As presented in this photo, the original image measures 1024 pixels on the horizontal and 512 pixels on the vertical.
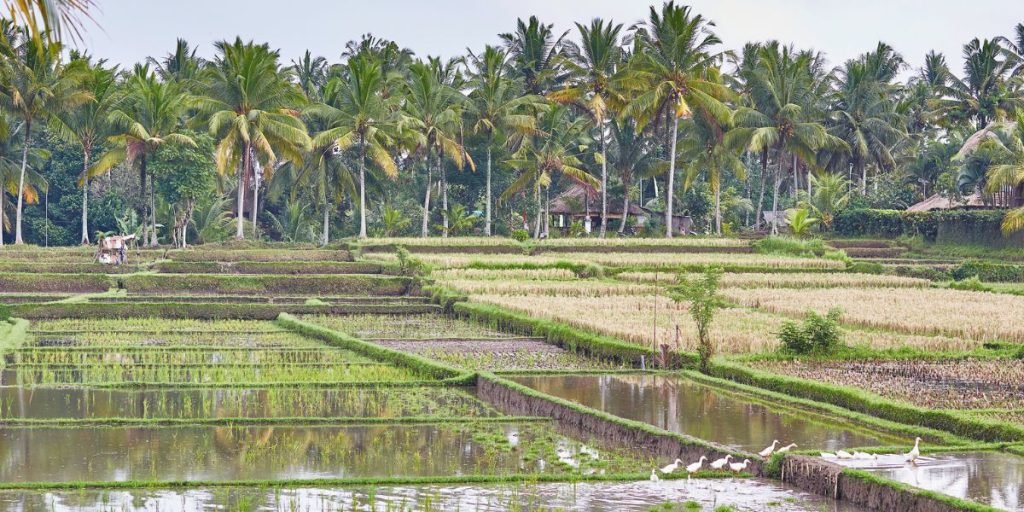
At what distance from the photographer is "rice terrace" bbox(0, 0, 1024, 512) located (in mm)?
10062

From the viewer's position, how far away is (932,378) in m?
15.0

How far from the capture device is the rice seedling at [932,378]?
13281 millimetres

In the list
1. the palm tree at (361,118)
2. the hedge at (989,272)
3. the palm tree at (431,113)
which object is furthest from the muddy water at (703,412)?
the palm tree at (431,113)

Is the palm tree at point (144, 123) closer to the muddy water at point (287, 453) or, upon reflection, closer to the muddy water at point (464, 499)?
the muddy water at point (287, 453)

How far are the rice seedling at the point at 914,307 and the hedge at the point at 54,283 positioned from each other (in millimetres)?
13380

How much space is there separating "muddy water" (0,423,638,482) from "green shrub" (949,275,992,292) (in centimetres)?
1824

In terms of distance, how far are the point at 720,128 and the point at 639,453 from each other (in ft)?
107

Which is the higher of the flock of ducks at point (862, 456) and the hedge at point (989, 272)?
the hedge at point (989, 272)

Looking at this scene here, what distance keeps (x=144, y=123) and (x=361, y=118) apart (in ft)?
19.9

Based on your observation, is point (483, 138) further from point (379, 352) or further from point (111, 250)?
point (379, 352)

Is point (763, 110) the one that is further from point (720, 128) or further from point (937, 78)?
point (937, 78)

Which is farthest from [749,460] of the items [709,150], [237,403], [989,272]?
[709,150]

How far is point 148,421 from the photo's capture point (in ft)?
41.0

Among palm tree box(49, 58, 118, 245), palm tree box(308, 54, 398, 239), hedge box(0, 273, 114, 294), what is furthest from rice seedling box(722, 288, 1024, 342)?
palm tree box(49, 58, 118, 245)
